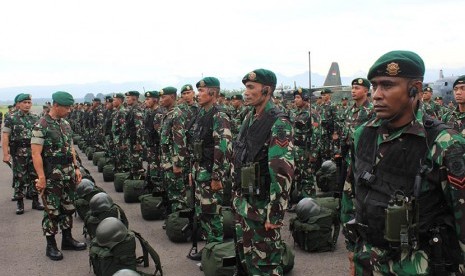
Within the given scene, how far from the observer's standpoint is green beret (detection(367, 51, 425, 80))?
2127mm

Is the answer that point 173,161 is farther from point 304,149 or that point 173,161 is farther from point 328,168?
point 328,168

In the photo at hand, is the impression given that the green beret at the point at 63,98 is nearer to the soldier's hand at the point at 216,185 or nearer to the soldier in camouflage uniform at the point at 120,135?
the soldier's hand at the point at 216,185

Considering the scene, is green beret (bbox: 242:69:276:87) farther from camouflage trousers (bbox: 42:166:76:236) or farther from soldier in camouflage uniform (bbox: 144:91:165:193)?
soldier in camouflage uniform (bbox: 144:91:165:193)

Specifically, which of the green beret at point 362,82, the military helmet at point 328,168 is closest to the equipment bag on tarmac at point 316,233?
the green beret at point 362,82

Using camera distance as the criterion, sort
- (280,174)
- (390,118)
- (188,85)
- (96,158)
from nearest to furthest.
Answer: (390,118) → (280,174) → (188,85) → (96,158)

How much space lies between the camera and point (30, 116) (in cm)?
890

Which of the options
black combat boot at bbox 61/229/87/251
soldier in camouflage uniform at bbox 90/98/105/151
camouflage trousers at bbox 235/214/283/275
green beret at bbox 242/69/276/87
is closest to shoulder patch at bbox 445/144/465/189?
camouflage trousers at bbox 235/214/283/275

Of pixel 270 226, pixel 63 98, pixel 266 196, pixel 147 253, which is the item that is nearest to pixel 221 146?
pixel 266 196

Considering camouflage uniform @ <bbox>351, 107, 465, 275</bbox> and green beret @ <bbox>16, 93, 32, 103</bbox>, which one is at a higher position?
green beret @ <bbox>16, 93, 32, 103</bbox>

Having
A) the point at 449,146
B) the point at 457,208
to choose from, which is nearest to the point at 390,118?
the point at 449,146

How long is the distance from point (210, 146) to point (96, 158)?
31.6ft

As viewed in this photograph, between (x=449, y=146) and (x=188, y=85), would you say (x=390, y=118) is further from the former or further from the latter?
(x=188, y=85)

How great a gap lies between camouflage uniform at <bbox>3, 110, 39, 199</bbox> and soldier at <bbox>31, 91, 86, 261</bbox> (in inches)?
113

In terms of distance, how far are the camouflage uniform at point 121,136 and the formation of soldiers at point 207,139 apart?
0.08 feet
